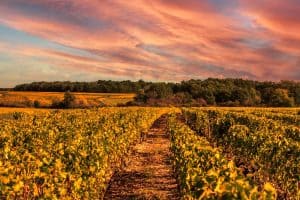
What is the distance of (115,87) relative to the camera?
130 metres

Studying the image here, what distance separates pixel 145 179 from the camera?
49.5 feet

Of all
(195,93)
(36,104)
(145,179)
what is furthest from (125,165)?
(195,93)

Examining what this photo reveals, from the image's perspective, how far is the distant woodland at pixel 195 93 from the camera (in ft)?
318

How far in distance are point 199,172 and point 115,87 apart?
122 metres

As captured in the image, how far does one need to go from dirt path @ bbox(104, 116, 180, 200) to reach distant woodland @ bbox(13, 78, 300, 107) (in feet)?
221

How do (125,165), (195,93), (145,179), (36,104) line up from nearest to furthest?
1. (145,179)
2. (125,165)
3. (36,104)
4. (195,93)

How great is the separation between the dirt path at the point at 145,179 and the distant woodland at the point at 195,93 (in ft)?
221

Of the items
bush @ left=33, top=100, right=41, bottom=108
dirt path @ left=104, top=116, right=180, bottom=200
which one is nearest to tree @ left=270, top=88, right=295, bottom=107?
bush @ left=33, top=100, right=41, bottom=108

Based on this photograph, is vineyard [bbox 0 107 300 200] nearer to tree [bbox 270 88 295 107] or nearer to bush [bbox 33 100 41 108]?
bush [bbox 33 100 41 108]

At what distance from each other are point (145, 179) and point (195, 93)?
3763 inches

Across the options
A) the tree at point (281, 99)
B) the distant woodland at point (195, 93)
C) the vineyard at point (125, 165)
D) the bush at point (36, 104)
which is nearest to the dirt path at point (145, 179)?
the vineyard at point (125, 165)

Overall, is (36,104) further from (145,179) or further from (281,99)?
(145,179)

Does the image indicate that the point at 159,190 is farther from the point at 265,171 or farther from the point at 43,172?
the point at 43,172

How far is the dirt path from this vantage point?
42.7 feet
